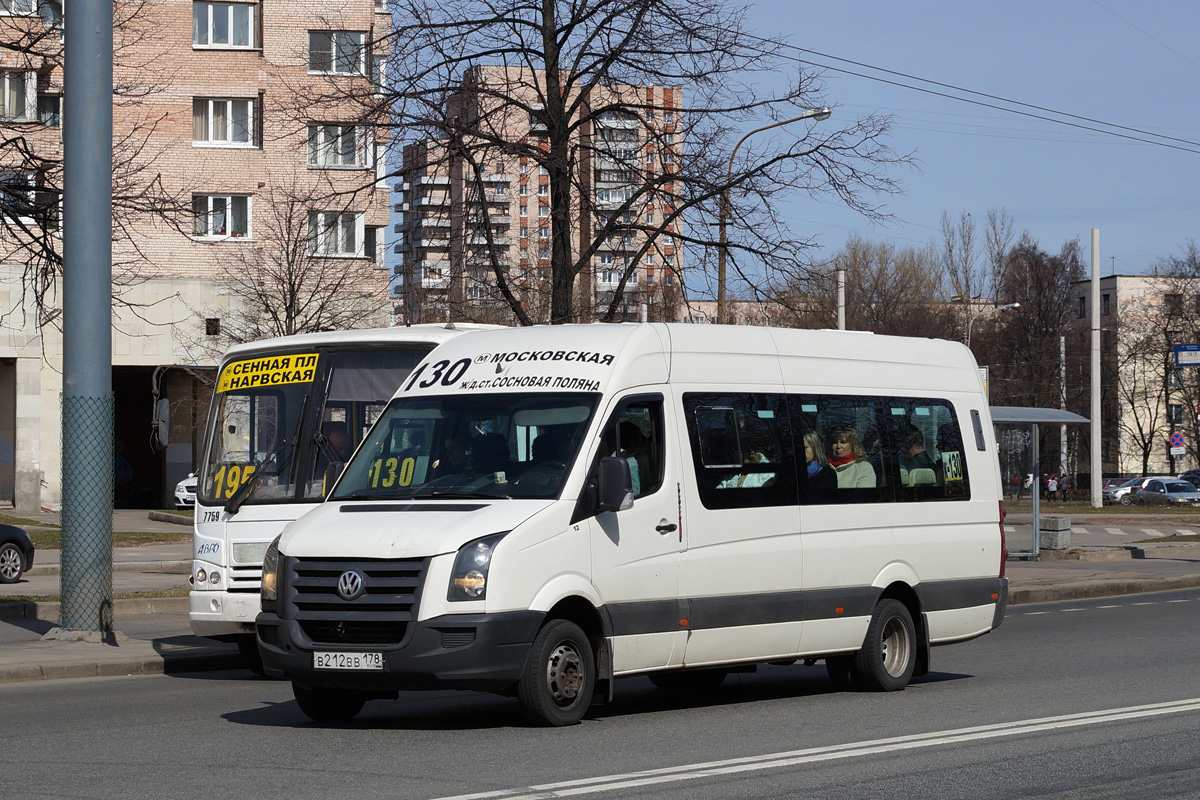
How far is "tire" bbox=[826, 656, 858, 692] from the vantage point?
1177 cm

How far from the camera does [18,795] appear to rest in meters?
7.34

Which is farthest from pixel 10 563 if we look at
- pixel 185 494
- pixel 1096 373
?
pixel 1096 373

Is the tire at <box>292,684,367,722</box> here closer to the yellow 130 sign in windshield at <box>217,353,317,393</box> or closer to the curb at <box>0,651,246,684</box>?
the curb at <box>0,651,246,684</box>

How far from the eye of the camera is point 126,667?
13555 millimetres

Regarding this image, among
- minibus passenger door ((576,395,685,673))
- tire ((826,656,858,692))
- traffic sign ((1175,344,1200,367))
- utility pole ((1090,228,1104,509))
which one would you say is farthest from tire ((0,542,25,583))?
utility pole ((1090,228,1104,509))

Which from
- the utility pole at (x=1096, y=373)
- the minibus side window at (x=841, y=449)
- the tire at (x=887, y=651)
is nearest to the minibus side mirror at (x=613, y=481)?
the minibus side window at (x=841, y=449)

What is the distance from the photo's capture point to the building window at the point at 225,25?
48375 mm

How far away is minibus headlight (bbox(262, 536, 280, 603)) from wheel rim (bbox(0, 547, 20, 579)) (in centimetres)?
1409

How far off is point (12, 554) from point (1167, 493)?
53995 millimetres

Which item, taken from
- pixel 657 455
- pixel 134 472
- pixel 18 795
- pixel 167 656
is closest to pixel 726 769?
pixel 657 455

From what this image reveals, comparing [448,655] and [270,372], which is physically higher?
[270,372]

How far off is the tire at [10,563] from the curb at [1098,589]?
13972mm

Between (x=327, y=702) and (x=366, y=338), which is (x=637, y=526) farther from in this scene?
(x=366, y=338)

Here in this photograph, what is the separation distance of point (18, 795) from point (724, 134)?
15442mm
